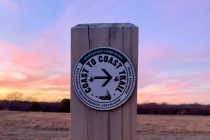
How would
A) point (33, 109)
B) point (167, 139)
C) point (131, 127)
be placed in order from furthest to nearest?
point (33, 109) → point (167, 139) → point (131, 127)

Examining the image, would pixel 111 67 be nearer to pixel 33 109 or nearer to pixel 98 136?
pixel 98 136

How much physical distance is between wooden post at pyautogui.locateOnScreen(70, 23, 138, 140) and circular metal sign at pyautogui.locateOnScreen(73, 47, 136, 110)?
0.07ft

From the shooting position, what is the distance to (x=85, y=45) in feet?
6.89

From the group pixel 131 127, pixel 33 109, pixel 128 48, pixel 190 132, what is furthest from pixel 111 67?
pixel 33 109

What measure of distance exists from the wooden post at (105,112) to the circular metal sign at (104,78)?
2 cm

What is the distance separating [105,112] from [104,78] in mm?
147

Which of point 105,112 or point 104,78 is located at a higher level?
point 104,78

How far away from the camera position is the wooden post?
2057mm

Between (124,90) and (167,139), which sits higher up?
(124,90)

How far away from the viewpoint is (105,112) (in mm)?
2080

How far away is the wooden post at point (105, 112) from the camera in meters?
2.06

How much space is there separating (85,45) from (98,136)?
0.40 m

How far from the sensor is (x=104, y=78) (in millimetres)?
2078

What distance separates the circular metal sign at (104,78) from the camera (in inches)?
81.2
